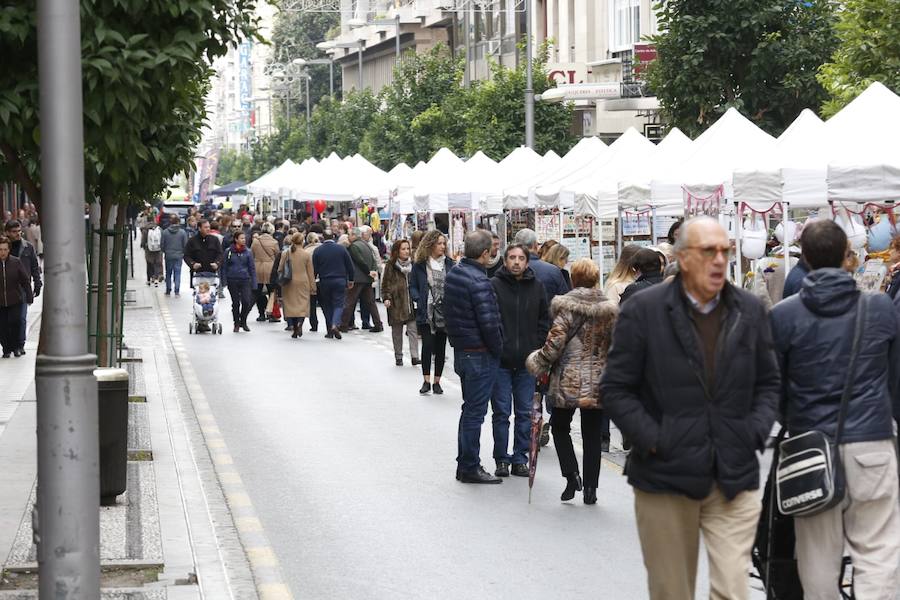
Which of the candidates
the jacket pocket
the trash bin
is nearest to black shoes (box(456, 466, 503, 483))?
the trash bin

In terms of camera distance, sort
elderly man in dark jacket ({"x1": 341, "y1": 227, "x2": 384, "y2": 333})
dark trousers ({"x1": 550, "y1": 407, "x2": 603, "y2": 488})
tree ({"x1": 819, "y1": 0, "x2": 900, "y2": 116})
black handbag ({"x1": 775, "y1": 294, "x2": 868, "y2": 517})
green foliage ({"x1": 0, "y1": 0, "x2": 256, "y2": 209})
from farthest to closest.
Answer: elderly man in dark jacket ({"x1": 341, "y1": 227, "x2": 384, "y2": 333}), tree ({"x1": 819, "y1": 0, "x2": 900, "y2": 116}), dark trousers ({"x1": 550, "y1": 407, "x2": 603, "y2": 488}), green foliage ({"x1": 0, "y1": 0, "x2": 256, "y2": 209}), black handbag ({"x1": 775, "y1": 294, "x2": 868, "y2": 517})

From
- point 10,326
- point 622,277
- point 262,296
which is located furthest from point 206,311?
point 622,277

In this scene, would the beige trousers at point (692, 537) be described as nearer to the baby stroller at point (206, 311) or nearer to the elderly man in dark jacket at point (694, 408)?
the elderly man in dark jacket at point (694, 408)

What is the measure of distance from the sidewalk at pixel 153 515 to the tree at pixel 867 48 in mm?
12716

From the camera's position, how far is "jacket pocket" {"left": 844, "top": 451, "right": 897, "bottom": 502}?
269 inches

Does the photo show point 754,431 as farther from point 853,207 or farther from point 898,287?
point 853,207

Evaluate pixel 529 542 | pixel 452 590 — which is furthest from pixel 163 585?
pixel 529 542

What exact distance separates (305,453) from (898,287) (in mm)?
5780

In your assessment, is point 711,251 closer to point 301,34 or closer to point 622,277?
point 622,277

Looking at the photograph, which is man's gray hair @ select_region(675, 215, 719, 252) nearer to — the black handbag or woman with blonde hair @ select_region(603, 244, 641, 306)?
the black handbag

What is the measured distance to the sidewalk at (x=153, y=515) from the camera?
8.79 meters

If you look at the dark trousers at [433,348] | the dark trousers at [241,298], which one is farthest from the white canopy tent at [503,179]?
the dark trousers at [433,348]

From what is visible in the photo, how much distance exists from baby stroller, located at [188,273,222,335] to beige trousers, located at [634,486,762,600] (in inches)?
881

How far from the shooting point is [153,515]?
1077cm
